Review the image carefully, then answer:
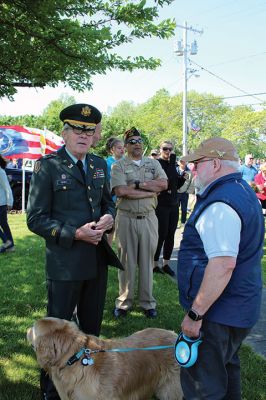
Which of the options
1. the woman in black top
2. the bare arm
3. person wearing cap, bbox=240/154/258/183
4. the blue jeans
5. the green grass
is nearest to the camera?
the bare arm

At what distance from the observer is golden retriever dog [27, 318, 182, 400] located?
2.42m

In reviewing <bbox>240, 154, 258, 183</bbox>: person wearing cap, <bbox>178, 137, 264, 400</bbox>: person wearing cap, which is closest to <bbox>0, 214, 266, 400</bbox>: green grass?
<bbox>178, 137, 264, 400</bbox>: person wearing cap

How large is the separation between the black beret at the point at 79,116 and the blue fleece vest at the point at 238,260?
1.19 m

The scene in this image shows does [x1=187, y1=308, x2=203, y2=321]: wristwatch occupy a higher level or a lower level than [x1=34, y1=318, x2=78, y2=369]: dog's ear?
higher

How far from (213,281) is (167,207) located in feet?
14.9

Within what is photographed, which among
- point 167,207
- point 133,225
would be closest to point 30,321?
point 133,225

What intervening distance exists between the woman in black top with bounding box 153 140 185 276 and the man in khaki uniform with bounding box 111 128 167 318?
1540mm

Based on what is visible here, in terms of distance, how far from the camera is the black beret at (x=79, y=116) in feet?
9.57

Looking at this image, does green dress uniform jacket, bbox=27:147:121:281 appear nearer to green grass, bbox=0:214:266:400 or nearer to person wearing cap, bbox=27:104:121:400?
person wearing cap, bbox=27:104:121:400

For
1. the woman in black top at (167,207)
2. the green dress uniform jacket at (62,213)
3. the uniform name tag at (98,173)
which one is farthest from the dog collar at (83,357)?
the woman in black top at (167,207)

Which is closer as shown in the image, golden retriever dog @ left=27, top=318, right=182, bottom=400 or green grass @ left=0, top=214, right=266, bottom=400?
golden retriever dog @ left=27, top=318, right=182, bottom=400

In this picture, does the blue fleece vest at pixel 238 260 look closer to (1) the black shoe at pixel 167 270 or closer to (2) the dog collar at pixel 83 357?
(2) the dog collar at pixel 83 357

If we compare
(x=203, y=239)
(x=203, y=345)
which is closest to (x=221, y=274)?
(x=203, y=239)

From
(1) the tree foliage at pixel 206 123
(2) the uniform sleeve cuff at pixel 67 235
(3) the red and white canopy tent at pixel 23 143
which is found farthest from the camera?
(1) the tree foliage at pixel 206 123
